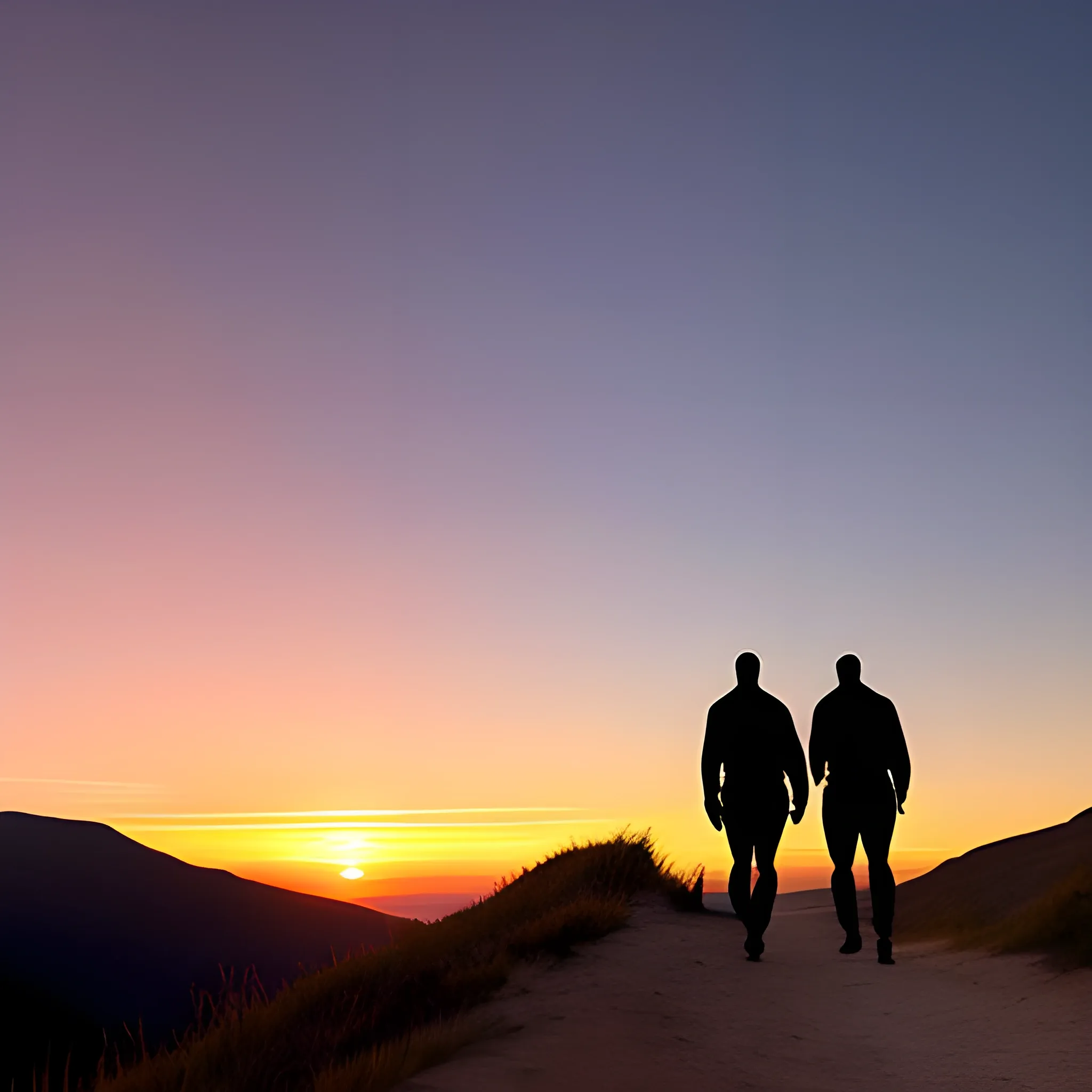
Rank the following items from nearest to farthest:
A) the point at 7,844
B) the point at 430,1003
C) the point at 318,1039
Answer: the point at 318,1039, the point at 430,1003, the point at 7,844

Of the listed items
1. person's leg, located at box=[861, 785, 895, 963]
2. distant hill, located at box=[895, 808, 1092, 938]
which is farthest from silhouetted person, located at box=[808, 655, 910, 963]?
distant hill, located at box=[895, 808, 1092, 938]

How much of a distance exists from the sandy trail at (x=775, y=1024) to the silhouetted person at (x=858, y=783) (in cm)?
59

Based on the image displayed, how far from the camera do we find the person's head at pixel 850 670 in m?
9.92

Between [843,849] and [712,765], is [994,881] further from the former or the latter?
[712,765]

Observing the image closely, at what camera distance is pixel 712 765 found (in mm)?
9656

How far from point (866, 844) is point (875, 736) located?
1.07 meters

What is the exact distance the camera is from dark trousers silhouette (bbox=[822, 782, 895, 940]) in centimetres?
951

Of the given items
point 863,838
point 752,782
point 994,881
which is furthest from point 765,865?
point 994,881

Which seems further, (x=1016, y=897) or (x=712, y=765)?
(x=1016, y=897)

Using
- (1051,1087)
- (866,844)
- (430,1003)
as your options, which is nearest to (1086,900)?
(866,844)

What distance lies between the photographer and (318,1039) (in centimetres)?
639

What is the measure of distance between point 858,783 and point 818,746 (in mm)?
509

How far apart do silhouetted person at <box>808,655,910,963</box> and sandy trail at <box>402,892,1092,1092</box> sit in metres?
0.59

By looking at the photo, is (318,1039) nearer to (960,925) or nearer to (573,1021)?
(573,1021)
